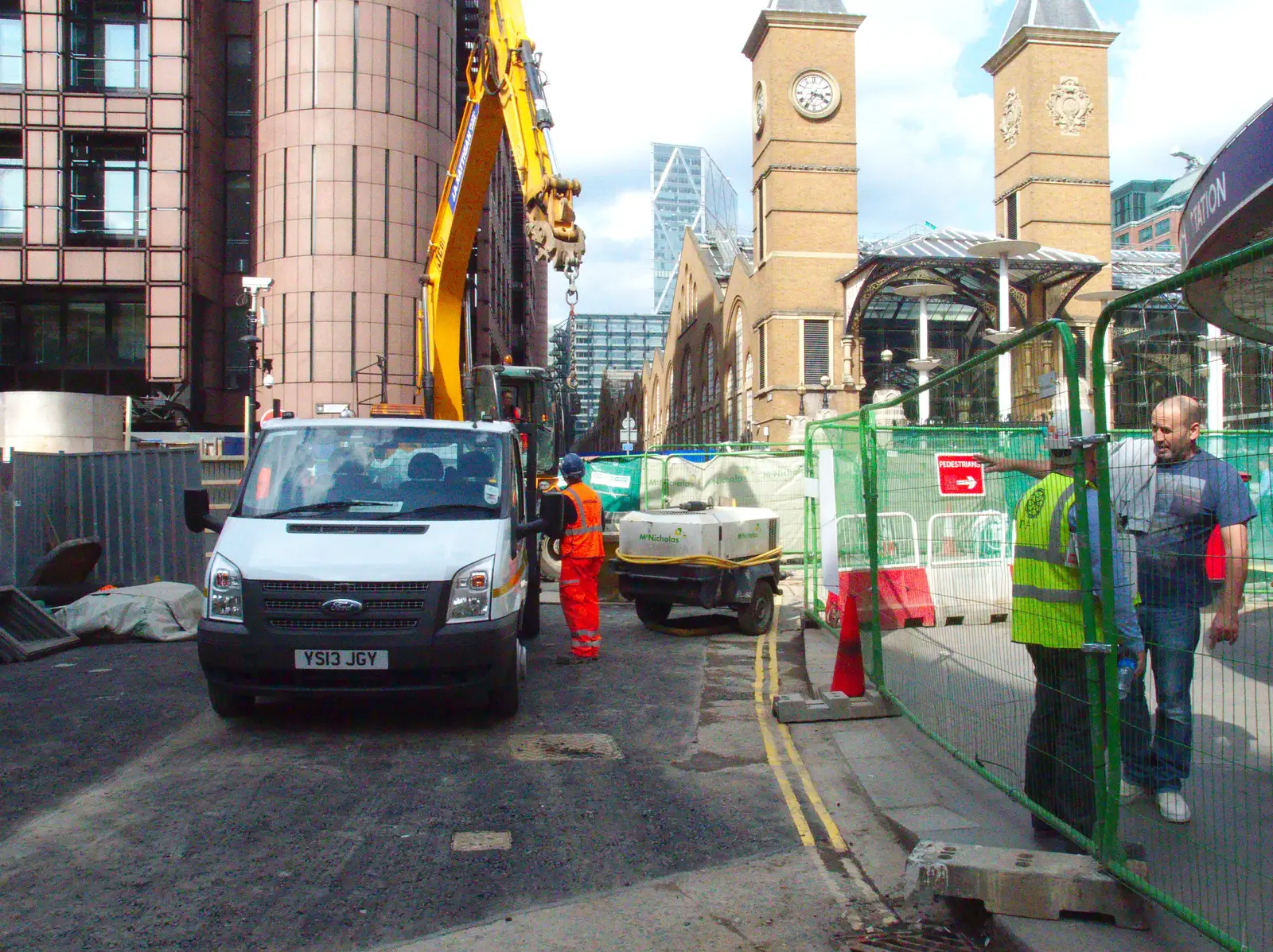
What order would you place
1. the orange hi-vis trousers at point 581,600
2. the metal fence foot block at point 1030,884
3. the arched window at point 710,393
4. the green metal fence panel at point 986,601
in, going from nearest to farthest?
the metal fence foot block at point 1030,884 → the green metal fence panel at point 986,601 → the orange hi-vis trousers at point 581,600 → the arched window at point 710,393

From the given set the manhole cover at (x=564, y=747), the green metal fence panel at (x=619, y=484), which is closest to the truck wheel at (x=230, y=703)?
the manhole cover at (x=564, y=747)

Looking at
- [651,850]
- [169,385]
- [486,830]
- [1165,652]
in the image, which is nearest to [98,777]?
[486,830]

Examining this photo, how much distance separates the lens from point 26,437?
654 inches

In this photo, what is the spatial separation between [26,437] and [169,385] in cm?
1697

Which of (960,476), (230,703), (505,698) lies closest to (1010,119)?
(960,476)

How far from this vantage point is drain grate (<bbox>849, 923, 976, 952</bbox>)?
4.09 meters

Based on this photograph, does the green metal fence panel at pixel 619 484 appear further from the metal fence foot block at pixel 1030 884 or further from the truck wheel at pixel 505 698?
the metal fence foot block at pixel 1030 884

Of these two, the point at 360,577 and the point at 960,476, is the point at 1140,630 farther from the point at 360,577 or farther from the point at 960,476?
Result: the point at 360,577

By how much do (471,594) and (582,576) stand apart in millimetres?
3048

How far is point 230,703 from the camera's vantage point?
7434 millimetres

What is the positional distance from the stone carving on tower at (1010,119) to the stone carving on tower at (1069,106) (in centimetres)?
137

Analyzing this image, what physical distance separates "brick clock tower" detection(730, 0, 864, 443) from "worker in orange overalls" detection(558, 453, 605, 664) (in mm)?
33981

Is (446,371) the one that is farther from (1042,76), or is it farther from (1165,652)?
(1042,76)

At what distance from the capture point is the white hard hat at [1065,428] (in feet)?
14.0
